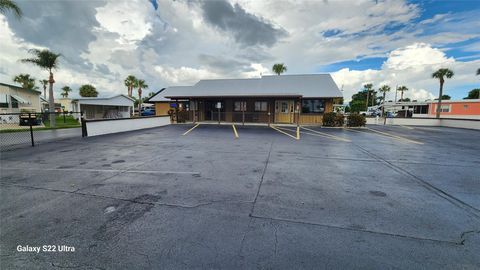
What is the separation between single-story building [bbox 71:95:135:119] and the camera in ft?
84.2

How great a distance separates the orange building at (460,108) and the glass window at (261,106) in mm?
31917

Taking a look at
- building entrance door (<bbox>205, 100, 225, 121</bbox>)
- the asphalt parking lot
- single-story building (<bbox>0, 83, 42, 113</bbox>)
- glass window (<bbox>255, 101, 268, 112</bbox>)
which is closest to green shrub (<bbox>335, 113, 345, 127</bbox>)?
glass window (<bbox>255, 101, 268, 112</bbox>)

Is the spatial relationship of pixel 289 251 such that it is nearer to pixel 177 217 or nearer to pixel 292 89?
pixel 177 217

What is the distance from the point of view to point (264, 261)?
2166 mm

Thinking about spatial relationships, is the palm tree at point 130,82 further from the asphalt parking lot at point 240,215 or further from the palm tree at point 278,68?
the asphalt parking lot at point 240,215

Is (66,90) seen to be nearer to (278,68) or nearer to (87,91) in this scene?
(87,91)

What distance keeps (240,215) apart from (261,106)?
18753mm

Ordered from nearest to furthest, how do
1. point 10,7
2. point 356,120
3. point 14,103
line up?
1. point 10,7
2. point 356,120
3. point 14,103

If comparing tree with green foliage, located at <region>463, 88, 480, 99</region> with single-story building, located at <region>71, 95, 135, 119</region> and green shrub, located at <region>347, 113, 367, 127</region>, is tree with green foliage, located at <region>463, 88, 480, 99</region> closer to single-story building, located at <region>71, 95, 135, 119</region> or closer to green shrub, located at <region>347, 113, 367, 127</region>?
green shrub, located at <region>347, 113, 367, 127</region>

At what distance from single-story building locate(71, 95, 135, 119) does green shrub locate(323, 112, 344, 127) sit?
91.0 feet

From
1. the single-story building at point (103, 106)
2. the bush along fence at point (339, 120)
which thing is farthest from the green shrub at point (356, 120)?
the single-story building at point (103, 106)

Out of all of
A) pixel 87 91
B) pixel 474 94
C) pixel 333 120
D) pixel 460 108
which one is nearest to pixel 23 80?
pixel 87 91

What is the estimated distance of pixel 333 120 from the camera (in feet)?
59.2

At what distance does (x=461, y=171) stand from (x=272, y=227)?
656cm
